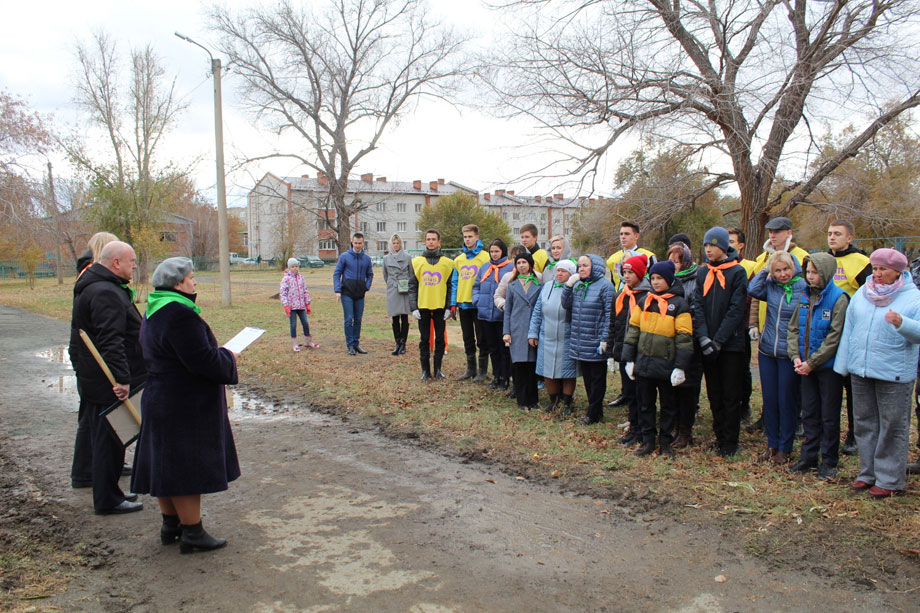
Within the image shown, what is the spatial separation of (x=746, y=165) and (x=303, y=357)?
915cm

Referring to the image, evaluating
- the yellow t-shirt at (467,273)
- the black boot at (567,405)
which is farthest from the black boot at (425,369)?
the black boot at (567,405)

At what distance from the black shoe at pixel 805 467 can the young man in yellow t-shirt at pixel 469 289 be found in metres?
4.40

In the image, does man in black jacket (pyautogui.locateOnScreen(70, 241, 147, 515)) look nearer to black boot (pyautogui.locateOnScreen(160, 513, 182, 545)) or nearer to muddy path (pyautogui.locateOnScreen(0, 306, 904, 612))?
muddy path (pyautogui.locateOnScreen(0, 306, 904, 612))

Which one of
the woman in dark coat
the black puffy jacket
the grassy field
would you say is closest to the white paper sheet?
the woman in dark coat

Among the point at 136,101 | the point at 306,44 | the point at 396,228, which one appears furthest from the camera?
the point at 396,228

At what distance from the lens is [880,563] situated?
12.2ft

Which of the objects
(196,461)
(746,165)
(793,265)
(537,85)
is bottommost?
(196,461)

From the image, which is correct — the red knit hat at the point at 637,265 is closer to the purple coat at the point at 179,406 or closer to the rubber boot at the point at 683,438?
the rubber boot at the point at 683,438

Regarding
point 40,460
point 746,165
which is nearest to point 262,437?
point 40,460

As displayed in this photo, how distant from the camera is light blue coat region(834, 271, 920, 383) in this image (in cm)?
446

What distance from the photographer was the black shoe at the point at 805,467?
5168mm

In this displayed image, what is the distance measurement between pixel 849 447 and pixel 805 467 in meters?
0.95

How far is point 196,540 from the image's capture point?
391 centimetres

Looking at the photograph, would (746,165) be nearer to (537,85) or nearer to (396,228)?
(537,85)
